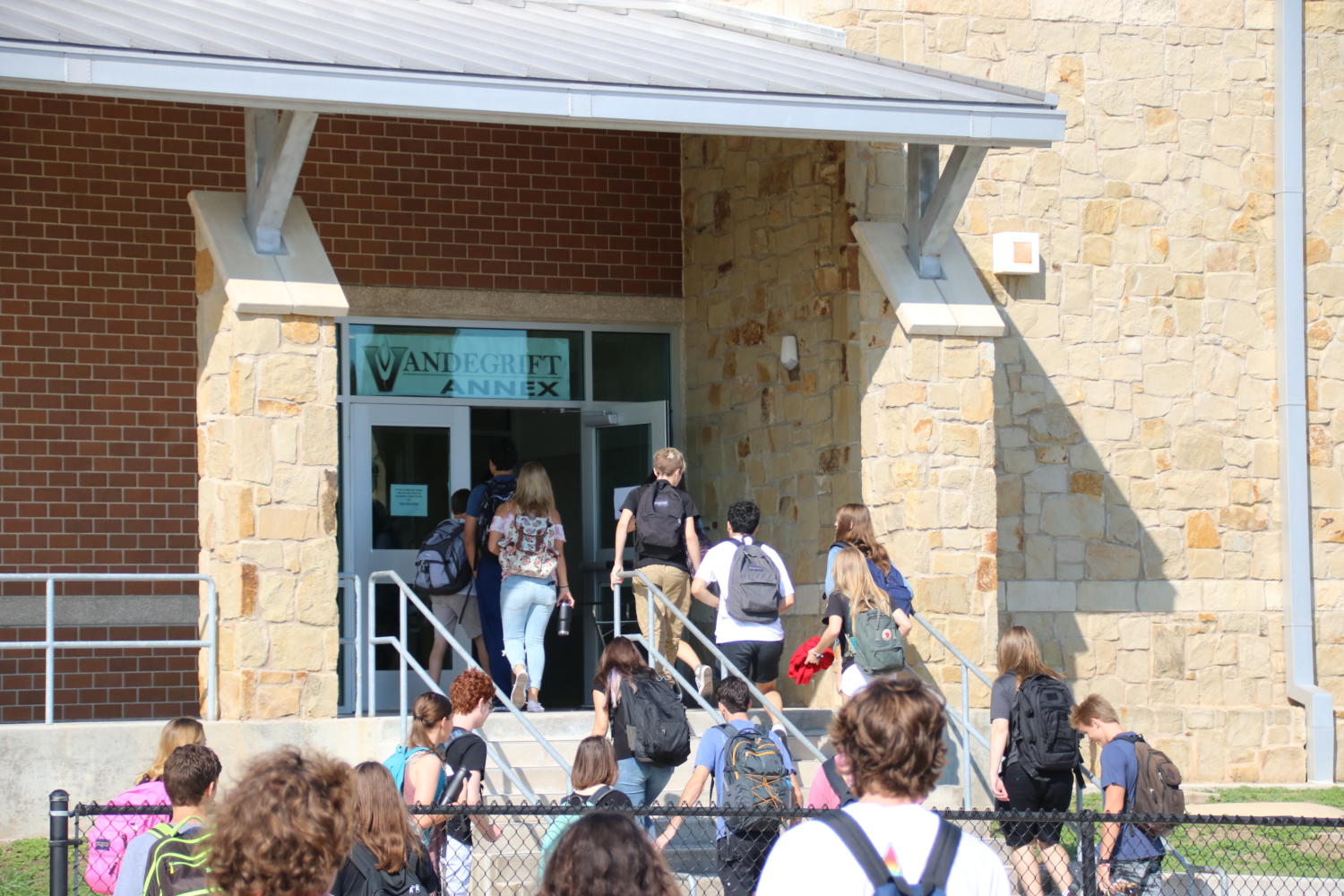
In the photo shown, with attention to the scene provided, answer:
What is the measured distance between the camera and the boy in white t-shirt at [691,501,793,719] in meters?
9.69

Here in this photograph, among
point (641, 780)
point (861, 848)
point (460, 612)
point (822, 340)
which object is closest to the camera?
point (861, 848)

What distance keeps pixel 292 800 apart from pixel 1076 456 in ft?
32.2

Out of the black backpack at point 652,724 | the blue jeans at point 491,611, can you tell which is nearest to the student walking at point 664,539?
the blue jeans at point 491,611

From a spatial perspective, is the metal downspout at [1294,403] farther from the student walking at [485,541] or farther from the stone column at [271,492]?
the stone column at [271,492]

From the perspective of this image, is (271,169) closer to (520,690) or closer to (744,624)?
(520,690)

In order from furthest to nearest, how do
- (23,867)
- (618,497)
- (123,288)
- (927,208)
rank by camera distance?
(618,497)
(123,288)
(927,208)
(23,867)

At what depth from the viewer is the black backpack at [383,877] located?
504cm

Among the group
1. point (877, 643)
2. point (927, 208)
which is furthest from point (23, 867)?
point (927, 208)

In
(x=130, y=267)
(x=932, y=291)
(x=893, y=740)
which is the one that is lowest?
(x=893, y=740)

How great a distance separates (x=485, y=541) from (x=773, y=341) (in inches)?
98.4

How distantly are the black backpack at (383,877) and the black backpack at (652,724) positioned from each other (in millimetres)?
2791

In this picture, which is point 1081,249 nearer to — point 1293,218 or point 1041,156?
point 1041,156

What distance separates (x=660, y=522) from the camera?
1059 cm

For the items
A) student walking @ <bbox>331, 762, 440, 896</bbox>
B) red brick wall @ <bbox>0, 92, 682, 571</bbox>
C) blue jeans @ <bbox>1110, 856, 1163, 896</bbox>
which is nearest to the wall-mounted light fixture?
red brick wall @ <bbox>0, 92, 682, 571</bbox>
